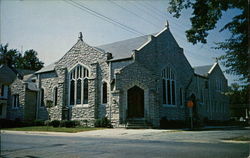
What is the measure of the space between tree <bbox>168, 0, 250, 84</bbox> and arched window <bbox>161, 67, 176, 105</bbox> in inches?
599

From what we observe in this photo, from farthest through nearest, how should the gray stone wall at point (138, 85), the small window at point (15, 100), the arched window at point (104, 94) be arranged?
the small window at point (15, 100) < the arched window at point (104, 94) < the gray stone wall at point (138, 85)

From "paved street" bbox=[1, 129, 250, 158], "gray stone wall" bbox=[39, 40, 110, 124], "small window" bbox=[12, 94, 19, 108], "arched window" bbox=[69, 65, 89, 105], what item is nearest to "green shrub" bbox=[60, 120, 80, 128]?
"gray stone wall" bbox=[39, 40, 110, 124]

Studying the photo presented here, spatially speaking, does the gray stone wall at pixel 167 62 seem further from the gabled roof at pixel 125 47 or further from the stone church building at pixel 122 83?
the gabled roof at pixel 125 47

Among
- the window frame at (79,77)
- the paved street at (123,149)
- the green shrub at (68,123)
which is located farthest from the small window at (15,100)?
the paved street at (123,149)

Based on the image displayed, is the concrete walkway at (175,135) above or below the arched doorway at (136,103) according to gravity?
below

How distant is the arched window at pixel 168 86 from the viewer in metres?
27.8

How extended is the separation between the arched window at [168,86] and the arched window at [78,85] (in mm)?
8356

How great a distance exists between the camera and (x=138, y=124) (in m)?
22.9

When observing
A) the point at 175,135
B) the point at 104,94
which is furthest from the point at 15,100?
the point at 175,135

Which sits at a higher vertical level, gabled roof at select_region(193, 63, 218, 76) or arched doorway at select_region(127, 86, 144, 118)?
gabled roof at select_region(193, 63, 218, 76)

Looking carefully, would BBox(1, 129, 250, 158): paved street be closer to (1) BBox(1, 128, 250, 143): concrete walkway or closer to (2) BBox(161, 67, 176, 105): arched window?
(1) BBox(1, 128, 250, 143): concrete walkway

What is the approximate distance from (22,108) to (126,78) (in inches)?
553

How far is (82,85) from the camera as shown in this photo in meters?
Answer: 27.3

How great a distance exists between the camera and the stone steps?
2257 cm
